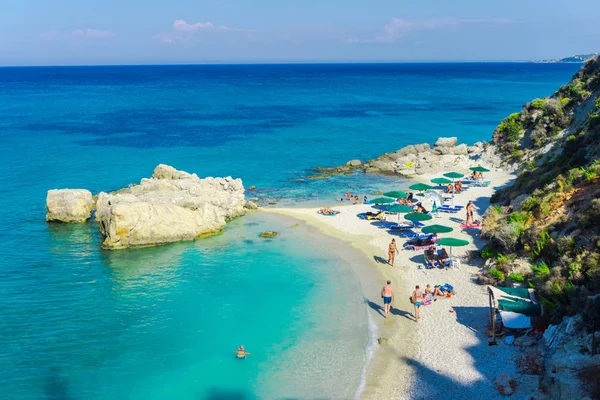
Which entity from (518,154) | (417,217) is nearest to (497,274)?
(417,217)

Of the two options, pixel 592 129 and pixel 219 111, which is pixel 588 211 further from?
pixel 219 111

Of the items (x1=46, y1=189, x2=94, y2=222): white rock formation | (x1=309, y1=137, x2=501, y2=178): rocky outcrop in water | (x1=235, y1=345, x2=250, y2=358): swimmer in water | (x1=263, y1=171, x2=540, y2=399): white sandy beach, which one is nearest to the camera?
(x1=263, y1=171, x2=540, y2=399): white sandy beach

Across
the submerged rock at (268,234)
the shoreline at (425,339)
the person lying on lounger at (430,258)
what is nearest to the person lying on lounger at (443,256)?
the person lying on lounger at (430,258)

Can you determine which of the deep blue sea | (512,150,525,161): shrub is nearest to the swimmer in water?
the deep blue sea

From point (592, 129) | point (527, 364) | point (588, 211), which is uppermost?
point (592, 129)

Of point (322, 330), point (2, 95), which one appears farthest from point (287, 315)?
point (2, 95)

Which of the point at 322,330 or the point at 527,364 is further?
the point at 322,330

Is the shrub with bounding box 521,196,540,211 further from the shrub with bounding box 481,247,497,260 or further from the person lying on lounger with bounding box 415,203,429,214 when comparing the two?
the person lying on lounger with bounding box 415,203,429,214
